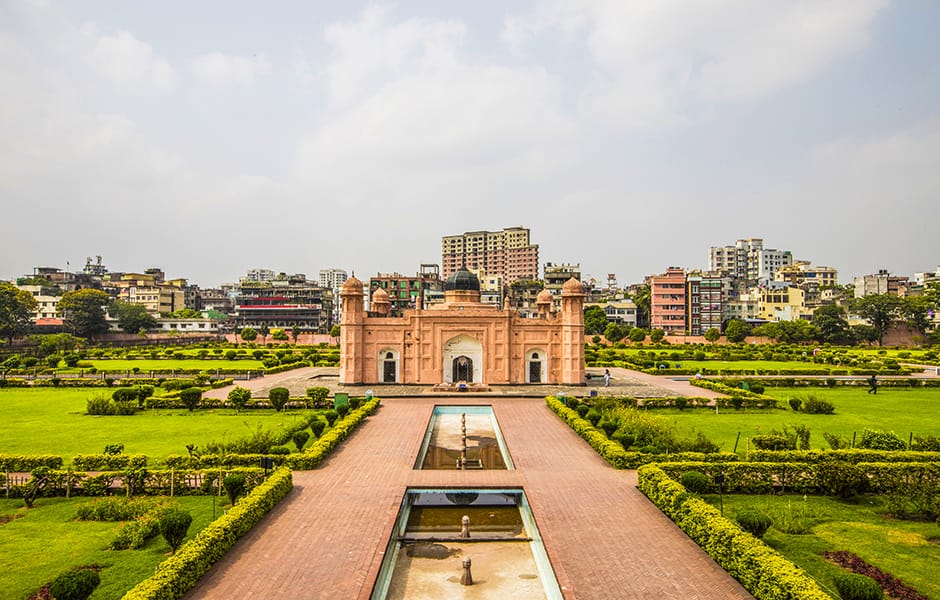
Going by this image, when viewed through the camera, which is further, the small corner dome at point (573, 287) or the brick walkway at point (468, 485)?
the small corner dome at point (573, 287)

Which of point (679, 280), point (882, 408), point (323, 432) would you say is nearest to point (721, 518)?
point (323, 432)

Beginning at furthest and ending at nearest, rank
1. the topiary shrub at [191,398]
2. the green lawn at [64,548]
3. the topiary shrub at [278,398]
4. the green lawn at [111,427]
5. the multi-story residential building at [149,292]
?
the multi-story residential building at [149,292]
the topiary shrub at [191,398]
the topiary shrub at [278,398]
the green lawn at [111,427]
the green lawn at [64,548]

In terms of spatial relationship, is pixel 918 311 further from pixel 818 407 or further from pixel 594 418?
pixel 594 418

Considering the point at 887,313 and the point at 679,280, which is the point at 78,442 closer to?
the point at 679,280

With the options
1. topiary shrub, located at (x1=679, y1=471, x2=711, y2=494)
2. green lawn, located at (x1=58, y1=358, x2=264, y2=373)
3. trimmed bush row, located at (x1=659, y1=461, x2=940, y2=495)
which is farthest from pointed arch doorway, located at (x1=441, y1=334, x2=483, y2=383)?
topiary shrub, located at (x1=679, y1=471, x2=711, y2=494)

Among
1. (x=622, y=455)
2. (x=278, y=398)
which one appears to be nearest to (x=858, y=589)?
(x=622, y=455)

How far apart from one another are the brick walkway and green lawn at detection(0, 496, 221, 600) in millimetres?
1580

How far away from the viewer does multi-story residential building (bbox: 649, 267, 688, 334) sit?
90.5 meters

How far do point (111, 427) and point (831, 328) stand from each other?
83340 millimetres

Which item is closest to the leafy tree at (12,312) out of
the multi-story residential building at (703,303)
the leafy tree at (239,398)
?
the leafy tree at (239,398)

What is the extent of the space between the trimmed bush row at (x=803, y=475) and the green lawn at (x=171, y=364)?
145 feet

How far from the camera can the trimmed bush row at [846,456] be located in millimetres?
18219

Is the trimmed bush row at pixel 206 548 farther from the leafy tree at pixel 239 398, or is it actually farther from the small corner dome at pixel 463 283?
the small corner dome at pixel 463 283

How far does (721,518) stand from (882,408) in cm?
2553
